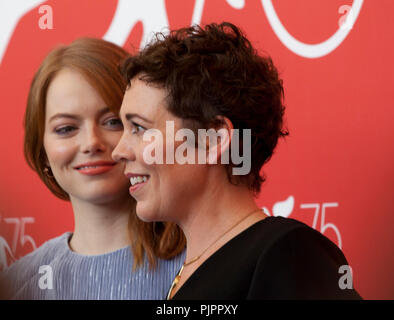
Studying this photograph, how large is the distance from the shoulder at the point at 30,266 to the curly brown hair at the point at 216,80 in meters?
0.56

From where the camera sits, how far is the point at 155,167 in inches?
41.0

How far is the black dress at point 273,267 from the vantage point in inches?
32.7

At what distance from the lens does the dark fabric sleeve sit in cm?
83

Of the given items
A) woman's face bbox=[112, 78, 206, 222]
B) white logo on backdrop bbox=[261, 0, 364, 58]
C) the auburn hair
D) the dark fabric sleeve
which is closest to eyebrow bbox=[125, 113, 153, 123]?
woman's face bbox=[112, 78, 206, 222]

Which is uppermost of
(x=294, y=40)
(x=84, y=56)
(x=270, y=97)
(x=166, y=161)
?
(x=294, y=40)

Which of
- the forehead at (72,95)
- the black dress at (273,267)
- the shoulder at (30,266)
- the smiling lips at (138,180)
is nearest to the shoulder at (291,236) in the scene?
the black dress at (273,267)

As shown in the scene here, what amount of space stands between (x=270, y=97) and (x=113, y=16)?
92 centimetres

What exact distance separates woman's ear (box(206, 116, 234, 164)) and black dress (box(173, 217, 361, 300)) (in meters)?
0.14

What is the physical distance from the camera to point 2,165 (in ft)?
6.20
